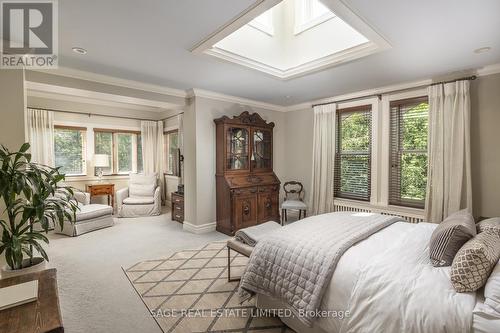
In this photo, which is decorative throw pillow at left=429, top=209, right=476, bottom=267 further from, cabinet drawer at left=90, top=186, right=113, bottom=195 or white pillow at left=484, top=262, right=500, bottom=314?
cabinet drawer at left=90, top=186, right=113, bottom=195

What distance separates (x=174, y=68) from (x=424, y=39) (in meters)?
2.83

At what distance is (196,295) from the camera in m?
2.34

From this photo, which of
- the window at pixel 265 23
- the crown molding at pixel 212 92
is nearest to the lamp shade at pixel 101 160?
the crown molding at pixel 212 92

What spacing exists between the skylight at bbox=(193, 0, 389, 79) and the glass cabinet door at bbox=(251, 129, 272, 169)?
1.50m

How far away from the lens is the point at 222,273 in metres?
2.78

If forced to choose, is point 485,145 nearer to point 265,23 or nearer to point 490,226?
point 490,226

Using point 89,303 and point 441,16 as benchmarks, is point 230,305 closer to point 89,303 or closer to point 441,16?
point 89,303

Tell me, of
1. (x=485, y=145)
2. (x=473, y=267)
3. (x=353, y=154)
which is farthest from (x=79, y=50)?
Result: (x=485, y=145)

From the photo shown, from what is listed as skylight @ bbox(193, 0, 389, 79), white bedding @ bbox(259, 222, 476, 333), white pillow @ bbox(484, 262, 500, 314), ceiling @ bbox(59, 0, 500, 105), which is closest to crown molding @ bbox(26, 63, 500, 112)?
ceiling @ bbox(59, 0, 500, 105)

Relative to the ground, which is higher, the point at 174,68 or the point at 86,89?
the point at 174,68

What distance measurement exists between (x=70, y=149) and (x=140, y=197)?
1916 millimetres

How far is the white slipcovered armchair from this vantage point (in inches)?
211

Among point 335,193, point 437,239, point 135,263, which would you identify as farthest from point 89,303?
point 335,193
